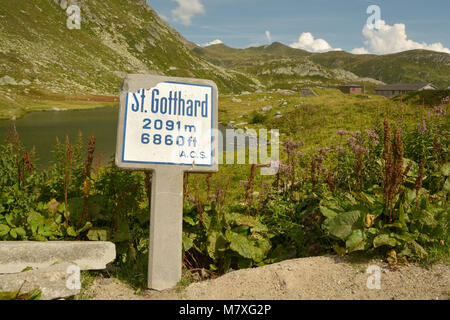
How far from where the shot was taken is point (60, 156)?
612 cm

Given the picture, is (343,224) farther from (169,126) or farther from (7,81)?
(7,81)

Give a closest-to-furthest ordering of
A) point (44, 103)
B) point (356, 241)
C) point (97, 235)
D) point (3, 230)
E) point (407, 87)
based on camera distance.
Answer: point (356, 241) < point (3, 230) < point (97, 235) < point (44, 103) < point (407, 87)

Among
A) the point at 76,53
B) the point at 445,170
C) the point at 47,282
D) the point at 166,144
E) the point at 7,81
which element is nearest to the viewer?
the point at 47,282

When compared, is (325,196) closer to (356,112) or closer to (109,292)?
(109,292)

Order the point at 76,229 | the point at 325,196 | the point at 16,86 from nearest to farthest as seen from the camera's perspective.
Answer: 1. the point at 76,229
2. the point at 325,196
3. the point at 16,86

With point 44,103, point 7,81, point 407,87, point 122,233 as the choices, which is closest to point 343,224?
point 122,233

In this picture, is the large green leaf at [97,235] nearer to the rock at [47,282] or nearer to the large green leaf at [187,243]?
the rock at [47,282]

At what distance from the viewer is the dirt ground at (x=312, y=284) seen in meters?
3.79

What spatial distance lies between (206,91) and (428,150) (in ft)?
19.2

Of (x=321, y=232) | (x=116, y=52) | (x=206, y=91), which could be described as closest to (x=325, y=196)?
(x=321, y=232)

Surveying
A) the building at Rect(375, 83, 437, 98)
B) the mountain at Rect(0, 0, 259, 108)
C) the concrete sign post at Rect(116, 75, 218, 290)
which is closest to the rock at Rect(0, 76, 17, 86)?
the mountain at Rect(0, 0, 259, 108)

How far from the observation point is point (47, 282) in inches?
150

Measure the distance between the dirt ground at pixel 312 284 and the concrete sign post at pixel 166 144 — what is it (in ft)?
1.52

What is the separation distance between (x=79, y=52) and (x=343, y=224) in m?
139
